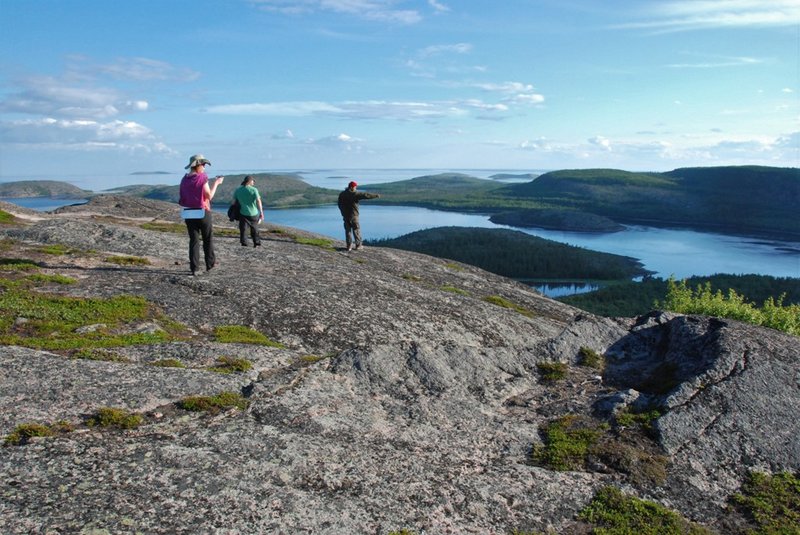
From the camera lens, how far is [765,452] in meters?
11.0

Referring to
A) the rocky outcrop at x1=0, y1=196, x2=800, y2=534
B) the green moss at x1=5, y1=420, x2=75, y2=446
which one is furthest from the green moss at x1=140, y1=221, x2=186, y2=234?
the green moss at x1=5, y1=420, x2=75, y2=446

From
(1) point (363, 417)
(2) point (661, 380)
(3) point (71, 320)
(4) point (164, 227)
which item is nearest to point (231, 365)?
(1) point (363, 417)

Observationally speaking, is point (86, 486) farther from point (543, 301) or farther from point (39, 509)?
point (543, 301)

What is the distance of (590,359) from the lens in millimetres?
15938

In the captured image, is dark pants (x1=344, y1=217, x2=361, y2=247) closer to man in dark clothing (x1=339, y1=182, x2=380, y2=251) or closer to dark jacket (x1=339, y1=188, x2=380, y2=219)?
man in dark clothing (x1=339, y1=182, x2=380, y2=251)

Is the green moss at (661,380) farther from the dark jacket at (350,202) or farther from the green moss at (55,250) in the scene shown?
the green moss at (55,250)

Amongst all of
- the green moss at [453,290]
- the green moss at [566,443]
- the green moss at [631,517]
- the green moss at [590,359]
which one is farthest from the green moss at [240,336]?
the green moss at [453,290]

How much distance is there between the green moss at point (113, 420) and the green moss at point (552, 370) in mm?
9738

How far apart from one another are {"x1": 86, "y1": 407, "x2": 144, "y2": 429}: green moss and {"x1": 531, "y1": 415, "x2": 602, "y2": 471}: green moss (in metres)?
7.39

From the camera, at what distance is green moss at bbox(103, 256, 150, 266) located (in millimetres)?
22125

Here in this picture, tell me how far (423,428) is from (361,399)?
1538 mm

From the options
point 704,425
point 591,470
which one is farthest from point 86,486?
point 704,425

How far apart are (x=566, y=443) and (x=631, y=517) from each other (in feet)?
7.46

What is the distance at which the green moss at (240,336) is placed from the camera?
49.2ft
